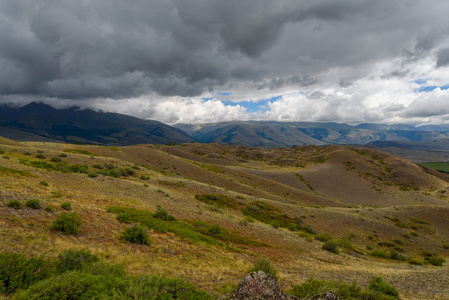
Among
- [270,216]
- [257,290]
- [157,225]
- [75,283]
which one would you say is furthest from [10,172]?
[270,216]

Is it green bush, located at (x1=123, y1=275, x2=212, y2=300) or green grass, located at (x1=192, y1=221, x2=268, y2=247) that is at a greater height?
green bush, located at (x1=123, y1=275, x2=212, y2=300)

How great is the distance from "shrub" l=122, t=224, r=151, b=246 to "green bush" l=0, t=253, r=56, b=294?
452cm

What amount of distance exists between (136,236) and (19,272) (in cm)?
551

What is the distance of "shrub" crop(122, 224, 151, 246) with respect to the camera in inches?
416

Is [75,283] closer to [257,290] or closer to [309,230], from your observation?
[257,290]

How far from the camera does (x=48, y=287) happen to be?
4.46m

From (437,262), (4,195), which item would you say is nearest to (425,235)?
(437,262)

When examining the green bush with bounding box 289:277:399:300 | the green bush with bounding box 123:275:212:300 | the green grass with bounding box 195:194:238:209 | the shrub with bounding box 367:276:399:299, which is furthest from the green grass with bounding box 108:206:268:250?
the green grass with bounding box 195:194:238:209

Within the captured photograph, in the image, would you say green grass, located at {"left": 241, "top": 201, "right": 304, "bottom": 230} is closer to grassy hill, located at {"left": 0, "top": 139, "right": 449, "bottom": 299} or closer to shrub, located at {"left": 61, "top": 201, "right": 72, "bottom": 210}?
grassy hill, located at {"left": 0, "top": 139, "right": 449, "bottom": 299}

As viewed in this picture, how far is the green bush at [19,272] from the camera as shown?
16.8 ft

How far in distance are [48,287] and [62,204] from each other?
8.91m

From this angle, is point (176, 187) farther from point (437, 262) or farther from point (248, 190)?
point (437, 262)

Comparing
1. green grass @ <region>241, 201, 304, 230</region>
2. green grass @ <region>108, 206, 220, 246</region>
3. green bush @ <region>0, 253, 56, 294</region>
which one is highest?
green bush @ <region>0, 253, 56, 294</region>

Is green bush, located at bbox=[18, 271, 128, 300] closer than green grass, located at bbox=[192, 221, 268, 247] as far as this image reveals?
Yes
